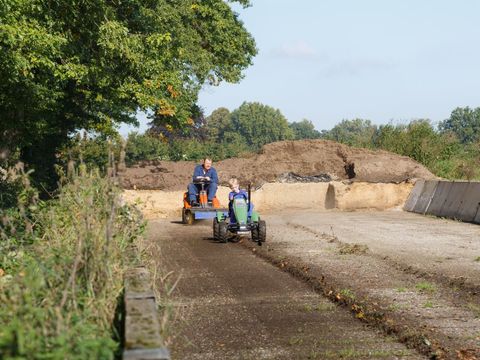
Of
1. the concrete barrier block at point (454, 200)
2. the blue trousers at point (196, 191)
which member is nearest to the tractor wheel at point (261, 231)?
the blue trousers at point (196, 191)

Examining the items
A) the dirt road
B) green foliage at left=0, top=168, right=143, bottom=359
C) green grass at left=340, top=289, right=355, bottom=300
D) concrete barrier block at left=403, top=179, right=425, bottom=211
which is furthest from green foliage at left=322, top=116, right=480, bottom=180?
green foliage at left=0, top=168, right=143, bottom=359

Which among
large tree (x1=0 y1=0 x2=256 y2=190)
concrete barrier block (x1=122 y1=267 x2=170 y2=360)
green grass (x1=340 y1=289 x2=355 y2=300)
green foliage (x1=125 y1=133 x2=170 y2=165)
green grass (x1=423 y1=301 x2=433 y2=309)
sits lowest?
green grass (x1=423 y1=301 x2=433 y2=309)

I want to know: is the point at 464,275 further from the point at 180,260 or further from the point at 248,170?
the point at 248,170

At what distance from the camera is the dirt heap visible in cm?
3350

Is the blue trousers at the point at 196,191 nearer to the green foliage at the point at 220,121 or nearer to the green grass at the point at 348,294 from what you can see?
the green grass at the point at 348,294

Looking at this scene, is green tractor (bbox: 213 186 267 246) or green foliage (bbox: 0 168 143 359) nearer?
green foliage (bbox: 0 168 143 359)

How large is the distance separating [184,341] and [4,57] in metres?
9.16

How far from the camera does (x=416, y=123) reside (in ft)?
136

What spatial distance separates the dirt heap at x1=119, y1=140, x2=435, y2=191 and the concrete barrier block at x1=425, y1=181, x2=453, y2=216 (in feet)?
14.2

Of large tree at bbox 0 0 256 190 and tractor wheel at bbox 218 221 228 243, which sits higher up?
large tree at bbox 0 0 256 190

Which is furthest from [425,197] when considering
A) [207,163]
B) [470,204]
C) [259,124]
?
[259,124]

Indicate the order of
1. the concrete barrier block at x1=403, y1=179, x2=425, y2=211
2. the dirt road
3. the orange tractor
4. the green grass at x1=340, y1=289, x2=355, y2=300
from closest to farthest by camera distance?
the dirt road, the green grass at x1=340, y1=289, x2=355, y2=300, the orange tractor, the concrete barrier block at x1=403, y1=179, x2=425, y2=211

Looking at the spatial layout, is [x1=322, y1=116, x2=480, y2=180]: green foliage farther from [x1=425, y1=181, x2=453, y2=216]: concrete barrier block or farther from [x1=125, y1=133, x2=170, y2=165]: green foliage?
[x1=125, y1=133, x2=170, y2=165]: green foliage

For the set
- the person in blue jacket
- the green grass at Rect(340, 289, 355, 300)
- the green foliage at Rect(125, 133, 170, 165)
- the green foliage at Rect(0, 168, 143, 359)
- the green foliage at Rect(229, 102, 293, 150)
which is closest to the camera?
the green foliage at Rect(0, 168, 143, 359)
